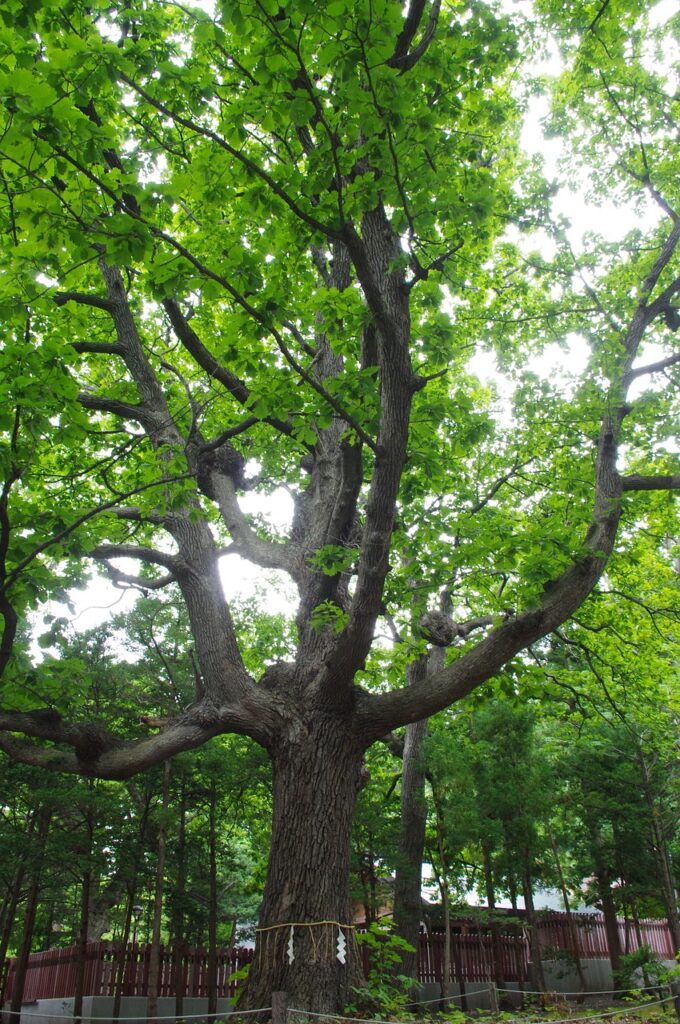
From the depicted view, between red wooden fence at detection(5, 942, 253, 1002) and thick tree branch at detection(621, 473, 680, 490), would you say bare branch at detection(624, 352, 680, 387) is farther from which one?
red wooden fence at detection(5, 942, 253, 1002)

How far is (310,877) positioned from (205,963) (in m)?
8.40

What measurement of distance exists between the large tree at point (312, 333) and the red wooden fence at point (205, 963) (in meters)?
5.02

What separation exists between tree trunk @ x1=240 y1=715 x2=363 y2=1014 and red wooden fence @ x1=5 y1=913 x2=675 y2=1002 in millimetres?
4616

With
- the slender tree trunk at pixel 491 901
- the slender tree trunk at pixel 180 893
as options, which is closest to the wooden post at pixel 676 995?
the slender tree trunk at pixel 491 901

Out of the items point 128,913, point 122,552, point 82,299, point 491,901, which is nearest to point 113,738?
point 122,552

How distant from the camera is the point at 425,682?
611 centimetres

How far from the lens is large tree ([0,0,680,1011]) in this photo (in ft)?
13.5

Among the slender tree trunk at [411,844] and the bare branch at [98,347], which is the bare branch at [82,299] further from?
the slender tree trunk at [411,844]

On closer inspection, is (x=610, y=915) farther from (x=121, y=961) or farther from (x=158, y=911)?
(x=158, y=911)

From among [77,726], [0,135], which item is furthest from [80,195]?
[77,726]

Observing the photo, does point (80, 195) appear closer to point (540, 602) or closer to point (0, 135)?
point (0, 135)

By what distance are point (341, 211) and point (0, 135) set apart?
1887mm

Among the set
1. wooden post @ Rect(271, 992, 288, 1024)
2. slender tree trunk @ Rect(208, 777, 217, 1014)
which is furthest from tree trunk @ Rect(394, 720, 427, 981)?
wooden post @ Rect(271, 992, 288, 1024)

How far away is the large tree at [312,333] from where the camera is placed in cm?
412
